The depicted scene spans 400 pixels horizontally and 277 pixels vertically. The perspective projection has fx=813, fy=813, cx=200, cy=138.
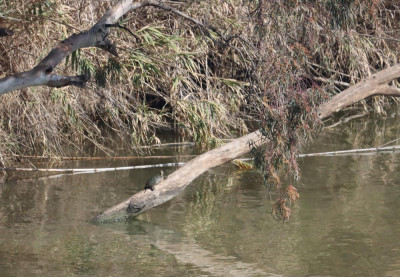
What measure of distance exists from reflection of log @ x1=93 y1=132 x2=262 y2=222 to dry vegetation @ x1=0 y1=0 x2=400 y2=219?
2.90 feet

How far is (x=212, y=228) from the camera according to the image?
8359 millimetres

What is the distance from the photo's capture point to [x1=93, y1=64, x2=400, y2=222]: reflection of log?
Result: 27.4 ft

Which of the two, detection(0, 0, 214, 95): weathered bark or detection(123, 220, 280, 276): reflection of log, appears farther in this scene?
detection(123, 220, 280, 276): reflection of log

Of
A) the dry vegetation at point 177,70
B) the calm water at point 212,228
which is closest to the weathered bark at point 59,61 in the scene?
the dry vegetation at point 177,70

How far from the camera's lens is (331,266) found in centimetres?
708

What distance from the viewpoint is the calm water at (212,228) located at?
7102 millimetres

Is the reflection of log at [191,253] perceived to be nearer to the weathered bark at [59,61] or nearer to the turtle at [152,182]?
the turtle at [152,182]

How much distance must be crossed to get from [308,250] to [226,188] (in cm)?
287

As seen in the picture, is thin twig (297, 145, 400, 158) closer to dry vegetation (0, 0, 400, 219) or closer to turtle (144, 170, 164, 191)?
dry vegetation (0, 0, 400, 219)

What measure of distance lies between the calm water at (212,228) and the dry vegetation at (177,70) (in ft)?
2.59

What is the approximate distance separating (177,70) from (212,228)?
166 inches

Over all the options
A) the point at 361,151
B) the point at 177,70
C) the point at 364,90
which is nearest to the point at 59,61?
the point at 364,90

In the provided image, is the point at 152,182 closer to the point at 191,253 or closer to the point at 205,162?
the point at 205,162

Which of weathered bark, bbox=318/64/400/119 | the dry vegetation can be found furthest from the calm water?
weathered bark, bbox=318/64/400/119
